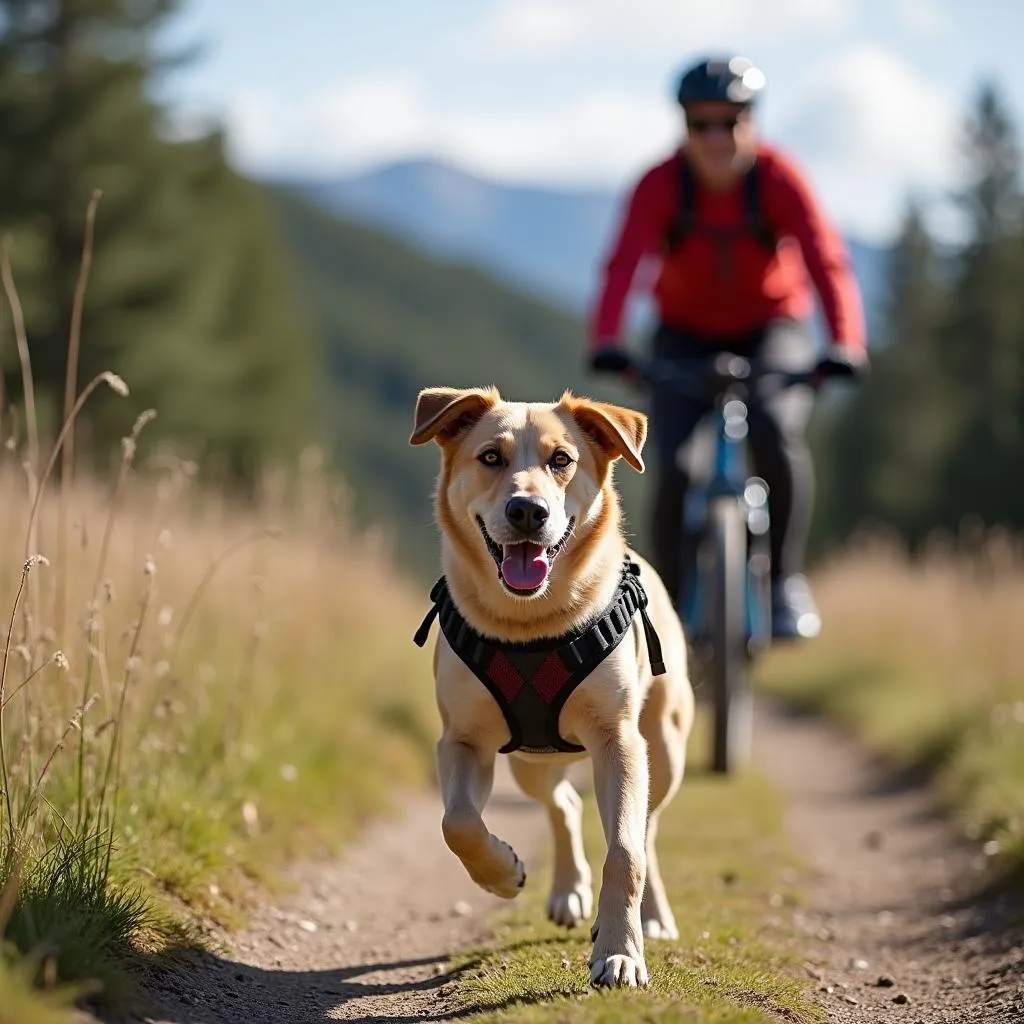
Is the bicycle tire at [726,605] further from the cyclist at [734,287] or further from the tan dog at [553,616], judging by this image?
the tan dog at [553,616]

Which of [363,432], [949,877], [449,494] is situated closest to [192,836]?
[449,494]

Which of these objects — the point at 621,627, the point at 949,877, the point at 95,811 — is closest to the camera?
the point at 621,627

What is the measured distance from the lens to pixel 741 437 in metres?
7.45

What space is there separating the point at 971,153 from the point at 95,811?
4620cm

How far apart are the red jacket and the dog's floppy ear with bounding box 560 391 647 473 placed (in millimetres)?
2832

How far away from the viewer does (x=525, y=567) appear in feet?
13.3

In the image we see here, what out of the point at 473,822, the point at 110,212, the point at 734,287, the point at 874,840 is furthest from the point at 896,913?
the point at 110,212

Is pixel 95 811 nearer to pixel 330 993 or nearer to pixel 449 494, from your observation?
pixel 330 993

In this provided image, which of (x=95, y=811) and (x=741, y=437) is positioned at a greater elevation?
(x=741, y=437)

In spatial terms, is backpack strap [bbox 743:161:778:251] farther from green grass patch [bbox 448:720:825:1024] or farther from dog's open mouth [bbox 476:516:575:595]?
dog's open mouth [bbox 476:516:575:595]

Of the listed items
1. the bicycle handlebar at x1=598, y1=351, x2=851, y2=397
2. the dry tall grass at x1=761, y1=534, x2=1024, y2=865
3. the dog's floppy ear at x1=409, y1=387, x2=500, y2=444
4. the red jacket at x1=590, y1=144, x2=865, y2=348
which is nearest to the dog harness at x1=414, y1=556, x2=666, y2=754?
the dog's floppy ear at x1=409, y1=387, x2=500, y2=444

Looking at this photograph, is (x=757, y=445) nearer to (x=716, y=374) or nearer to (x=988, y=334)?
(x=716, y=374)

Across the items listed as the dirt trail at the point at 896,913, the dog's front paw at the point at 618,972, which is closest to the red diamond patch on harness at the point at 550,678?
the dog's front paw at the point at 618,972

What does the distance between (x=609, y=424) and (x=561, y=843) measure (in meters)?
1.42
